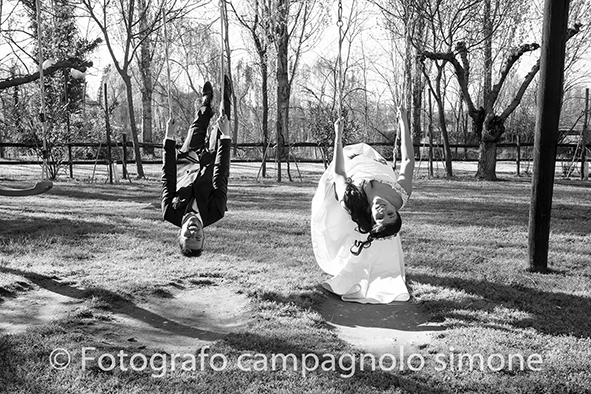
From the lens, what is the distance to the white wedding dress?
5.11 meters

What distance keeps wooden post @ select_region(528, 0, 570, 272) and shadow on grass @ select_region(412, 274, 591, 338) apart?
781mm

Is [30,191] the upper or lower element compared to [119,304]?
upper

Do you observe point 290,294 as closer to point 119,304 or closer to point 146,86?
point 119,304

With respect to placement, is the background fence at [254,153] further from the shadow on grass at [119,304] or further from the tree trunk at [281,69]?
the shadow on grass at [119,304]

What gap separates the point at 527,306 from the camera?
4660 mm

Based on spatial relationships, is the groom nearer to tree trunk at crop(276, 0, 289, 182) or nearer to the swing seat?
the swing seat

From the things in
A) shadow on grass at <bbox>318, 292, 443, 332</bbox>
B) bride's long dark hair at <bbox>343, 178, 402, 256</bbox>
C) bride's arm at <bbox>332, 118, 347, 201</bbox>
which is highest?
bride's arm at <bbox>332, 118, 347, 201</bbox>

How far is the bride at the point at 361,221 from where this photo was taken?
4.24 metres

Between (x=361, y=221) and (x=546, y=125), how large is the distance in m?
2.81

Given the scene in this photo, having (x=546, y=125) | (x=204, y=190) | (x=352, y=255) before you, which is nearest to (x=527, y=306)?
(x=352, y=255)

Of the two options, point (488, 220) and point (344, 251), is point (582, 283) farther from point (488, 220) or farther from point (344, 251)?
point (488, 220)

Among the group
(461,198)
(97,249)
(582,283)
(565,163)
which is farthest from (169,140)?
(565,163)

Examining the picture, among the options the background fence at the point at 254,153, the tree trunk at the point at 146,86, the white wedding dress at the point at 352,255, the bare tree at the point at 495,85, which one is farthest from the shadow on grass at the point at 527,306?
the tree trunk at the point at 146,86

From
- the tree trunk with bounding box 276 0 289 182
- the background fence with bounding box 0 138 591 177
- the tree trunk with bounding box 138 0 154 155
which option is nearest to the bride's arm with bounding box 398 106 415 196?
the tree trunk with bounding box 276 0 289 182
